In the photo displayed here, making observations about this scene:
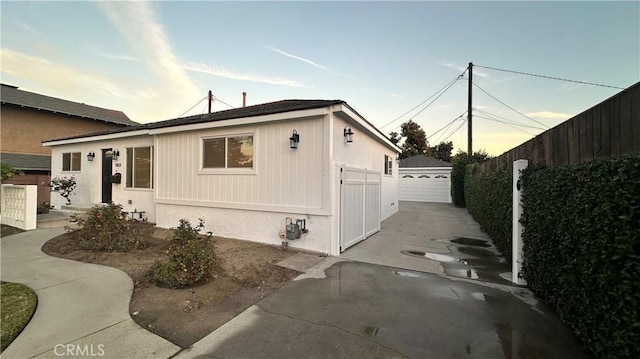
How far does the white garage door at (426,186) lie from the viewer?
1930 cm

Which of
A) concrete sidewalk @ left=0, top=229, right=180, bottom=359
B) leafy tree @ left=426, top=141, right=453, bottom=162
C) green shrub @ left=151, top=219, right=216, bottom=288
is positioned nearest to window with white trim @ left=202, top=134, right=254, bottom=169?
green shrub @ left=151, top=219, right=216, bottom=288

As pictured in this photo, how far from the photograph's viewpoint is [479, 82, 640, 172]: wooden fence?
6.35ft

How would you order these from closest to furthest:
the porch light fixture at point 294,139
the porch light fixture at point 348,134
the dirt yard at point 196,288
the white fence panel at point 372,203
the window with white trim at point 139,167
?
the dirt yard at point 196,288
the porch light fixture at point 294,139
the porch light fixture at point 348,134
the white fence panel at point 372,203
the window with white trim at point 139,167

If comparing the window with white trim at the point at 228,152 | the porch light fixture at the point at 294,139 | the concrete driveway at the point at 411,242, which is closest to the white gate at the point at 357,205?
the concrete driveway at the point at 411,242

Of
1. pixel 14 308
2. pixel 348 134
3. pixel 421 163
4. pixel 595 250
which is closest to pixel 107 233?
pixel 14 308

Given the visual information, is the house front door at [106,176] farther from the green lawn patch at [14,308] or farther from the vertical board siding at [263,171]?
the green lawn patch at [14,308]

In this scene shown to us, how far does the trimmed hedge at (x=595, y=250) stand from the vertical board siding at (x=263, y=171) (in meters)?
3.72

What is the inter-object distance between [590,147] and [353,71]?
9746 mm

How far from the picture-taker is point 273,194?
240 inches

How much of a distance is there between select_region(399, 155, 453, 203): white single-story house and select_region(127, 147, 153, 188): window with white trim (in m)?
17.4

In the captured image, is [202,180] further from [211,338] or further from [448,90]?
[448,90]

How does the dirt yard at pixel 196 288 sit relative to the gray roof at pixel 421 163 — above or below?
below

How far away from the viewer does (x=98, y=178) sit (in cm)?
1001

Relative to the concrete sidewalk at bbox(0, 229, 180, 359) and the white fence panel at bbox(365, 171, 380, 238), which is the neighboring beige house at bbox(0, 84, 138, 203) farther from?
the white fence panel at bbox(365, 171, 380, 238)
